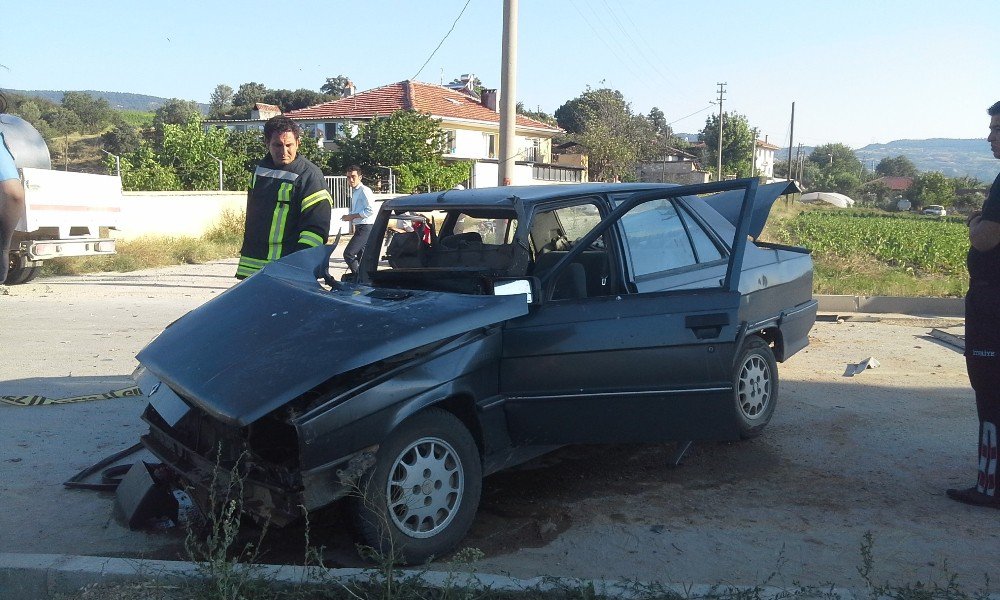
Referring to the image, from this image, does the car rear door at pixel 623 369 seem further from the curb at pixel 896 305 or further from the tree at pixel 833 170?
the tree at pixel 833 170

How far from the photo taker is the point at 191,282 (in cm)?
1445

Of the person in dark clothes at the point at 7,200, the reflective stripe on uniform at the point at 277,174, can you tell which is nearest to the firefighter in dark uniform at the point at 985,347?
the reflective stripe on uniform at the point at 277,174

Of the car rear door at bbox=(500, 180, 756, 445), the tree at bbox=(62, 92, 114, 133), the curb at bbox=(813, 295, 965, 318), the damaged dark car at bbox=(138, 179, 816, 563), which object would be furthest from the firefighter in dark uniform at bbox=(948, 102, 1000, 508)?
the tree at bbox=(62, 92, 114, 133)

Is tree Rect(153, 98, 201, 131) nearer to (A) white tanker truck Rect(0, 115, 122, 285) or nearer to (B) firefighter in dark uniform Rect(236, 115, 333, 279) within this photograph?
(A) white tanker truck Rect(0, 115, 122, 285)

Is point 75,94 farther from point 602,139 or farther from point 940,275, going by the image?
point 940,275

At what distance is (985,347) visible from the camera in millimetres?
4527

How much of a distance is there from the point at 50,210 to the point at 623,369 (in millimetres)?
11206

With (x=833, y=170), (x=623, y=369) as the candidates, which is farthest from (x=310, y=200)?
(x=833, y=170)

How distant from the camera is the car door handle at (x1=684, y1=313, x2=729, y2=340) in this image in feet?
14.1

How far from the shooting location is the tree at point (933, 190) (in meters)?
94.6

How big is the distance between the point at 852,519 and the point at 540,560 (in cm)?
162

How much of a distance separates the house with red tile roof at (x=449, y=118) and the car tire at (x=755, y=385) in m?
34.1

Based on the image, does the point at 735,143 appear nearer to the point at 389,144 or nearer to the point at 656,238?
the point at 389,144

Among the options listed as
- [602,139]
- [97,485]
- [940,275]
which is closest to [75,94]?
[602,139]
